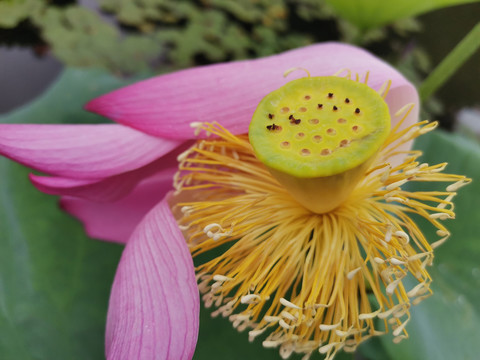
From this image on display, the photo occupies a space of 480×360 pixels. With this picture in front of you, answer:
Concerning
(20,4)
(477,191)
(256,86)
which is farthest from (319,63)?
(20,4)

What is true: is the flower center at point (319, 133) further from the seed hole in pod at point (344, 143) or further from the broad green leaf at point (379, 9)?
the broad green leaf at point (379, 9)

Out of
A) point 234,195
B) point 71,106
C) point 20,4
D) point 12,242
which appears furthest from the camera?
point 20,4

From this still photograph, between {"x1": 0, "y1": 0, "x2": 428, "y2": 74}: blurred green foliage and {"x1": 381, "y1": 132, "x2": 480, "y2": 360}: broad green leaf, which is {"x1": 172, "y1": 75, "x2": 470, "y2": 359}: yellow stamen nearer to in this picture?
{"x1": 381, "y1": 132, "x2": 480, "y2": 360}: broad green leaf

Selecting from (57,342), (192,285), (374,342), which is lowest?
(57,342)

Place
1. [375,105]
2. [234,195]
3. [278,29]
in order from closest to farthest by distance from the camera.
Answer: [375,105] → [234,195] → [278,29]

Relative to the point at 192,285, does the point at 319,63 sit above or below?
above

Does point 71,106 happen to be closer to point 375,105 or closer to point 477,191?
point 375,105

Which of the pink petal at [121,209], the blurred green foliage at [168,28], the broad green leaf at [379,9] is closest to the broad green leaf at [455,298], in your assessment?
the broad green leaf at [379,9]
